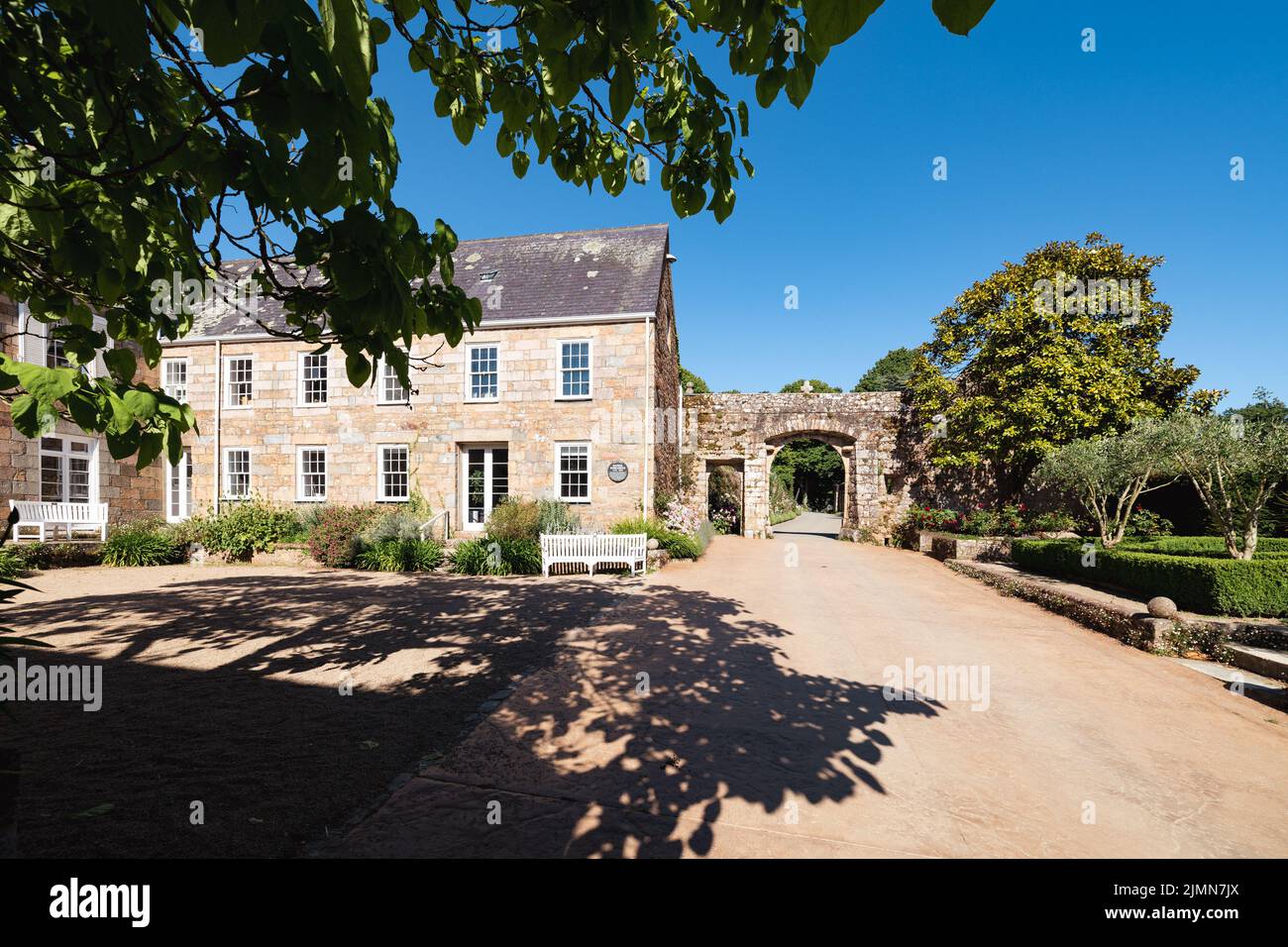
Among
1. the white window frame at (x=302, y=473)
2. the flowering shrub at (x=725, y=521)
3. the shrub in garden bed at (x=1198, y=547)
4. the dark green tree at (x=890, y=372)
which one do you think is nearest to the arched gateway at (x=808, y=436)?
the flowering shrub at (x=725, y=521)

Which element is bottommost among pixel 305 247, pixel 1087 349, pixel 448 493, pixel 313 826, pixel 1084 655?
pixel 1084 655

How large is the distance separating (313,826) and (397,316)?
2.69 metres

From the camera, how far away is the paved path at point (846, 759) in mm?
2945

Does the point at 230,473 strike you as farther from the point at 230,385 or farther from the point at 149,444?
the point at 149,444

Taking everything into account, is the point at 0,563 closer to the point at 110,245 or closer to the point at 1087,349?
the point at 110,245

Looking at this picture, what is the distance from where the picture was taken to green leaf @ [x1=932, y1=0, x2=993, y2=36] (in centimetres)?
113

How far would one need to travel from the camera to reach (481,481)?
1602cm

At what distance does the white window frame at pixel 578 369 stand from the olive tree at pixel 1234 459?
39.4ft

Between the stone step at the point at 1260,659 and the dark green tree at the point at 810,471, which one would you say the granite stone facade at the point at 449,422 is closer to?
the stone step at the point at 1260,659

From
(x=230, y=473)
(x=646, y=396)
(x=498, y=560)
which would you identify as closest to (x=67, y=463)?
(x=230, y=473)

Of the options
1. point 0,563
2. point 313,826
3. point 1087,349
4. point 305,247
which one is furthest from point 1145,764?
point 1087,349

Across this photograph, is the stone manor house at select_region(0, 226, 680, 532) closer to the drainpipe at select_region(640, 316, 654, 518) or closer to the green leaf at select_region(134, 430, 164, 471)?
the drainpipe at select_region(640, 316, 654, 518)

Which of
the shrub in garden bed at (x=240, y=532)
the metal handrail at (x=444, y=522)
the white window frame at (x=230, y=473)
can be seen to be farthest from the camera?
the white window frame at (x=230, y=473)

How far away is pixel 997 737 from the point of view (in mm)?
4262
